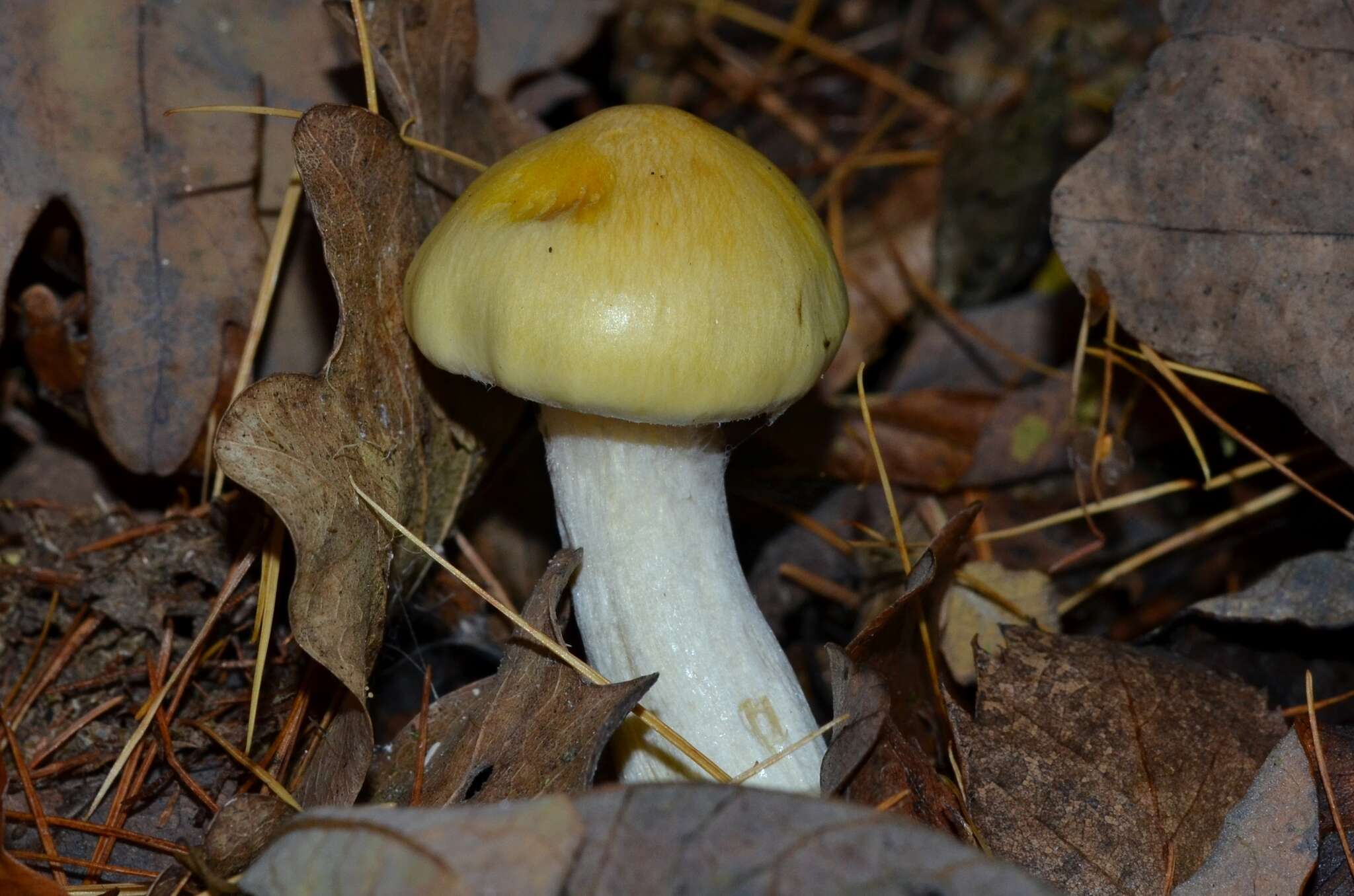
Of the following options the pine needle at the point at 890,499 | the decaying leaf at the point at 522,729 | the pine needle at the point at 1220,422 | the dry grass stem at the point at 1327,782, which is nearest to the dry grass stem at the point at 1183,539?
the pine needle at the point at 1220,422

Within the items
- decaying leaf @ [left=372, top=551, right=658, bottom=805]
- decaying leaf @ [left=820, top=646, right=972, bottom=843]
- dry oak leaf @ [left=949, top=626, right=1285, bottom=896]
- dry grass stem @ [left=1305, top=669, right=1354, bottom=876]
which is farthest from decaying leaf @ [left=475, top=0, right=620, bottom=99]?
dry grass stem @ [left=1305, top=669, right=1354, bottom=876]

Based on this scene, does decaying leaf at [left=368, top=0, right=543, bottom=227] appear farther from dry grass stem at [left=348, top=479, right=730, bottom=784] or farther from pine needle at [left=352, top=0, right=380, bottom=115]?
dry grass stem at [left=348, top=479, right=730, bottom=784]

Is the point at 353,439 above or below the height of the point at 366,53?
below

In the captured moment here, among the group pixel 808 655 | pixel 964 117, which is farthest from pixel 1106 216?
pixel 964 117

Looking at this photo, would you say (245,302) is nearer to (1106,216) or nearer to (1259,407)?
(1106,216)

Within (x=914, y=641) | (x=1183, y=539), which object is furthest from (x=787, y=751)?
(x=1183, y=539)

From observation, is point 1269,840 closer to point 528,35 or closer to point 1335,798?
point 1335,798
